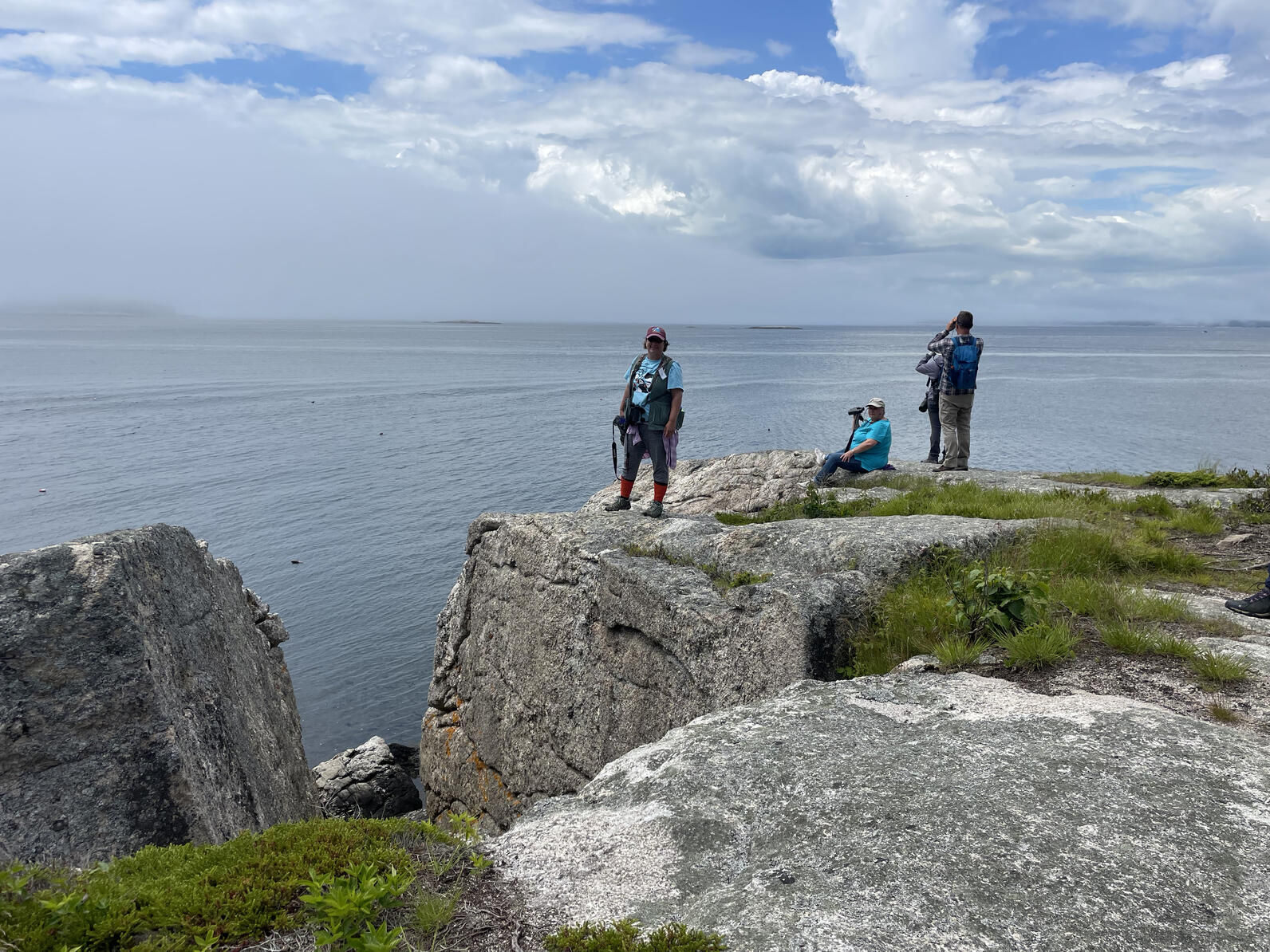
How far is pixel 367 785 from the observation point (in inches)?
667

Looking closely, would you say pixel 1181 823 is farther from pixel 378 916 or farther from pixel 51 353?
pixel 51 353

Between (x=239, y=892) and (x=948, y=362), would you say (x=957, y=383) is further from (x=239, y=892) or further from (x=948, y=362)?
(x=239, y=892)

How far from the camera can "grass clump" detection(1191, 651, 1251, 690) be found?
262 inches

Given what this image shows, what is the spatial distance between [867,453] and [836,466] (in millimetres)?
745

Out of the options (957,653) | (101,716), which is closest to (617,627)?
(957,653)

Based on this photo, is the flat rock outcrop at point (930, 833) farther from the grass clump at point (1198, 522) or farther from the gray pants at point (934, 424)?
the gray pants at point (934, 424)

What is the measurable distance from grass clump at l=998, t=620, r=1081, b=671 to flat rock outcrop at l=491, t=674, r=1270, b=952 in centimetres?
91

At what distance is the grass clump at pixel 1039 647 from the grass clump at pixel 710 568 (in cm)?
296

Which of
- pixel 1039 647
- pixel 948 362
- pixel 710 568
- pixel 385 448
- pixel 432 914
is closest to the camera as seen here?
pixel 432 914

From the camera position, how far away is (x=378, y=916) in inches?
148

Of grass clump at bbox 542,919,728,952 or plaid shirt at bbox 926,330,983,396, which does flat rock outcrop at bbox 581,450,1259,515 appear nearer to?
plaid shirt at bbox 926,330,983,396

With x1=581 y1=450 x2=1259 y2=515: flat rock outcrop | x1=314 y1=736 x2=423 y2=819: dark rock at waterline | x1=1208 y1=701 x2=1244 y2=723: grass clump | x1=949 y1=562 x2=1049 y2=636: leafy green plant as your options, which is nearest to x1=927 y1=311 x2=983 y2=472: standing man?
x1=581 y1=450 x2=1259 y2=515: flat rock outcrop

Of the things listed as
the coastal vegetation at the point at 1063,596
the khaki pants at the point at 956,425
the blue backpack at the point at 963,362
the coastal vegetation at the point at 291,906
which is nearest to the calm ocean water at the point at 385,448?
the khaki pants at the point at 956,425

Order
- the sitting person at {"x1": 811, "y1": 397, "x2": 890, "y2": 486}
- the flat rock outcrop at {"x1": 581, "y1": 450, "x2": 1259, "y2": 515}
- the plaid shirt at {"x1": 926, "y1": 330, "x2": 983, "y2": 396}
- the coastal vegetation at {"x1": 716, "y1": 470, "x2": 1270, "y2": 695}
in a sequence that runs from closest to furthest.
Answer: the coastal vegetation at {"x1": 716, "y1": 470, "x2": 1270, "y2": 695}
the flat rock outcrop at {"x1": 581, "y1": 450, "x2": 1259, "y2": 515}
the plaid shirt at {"x1": 926, "y1": 330, "x2": 983, "y2": 396}
the sitting person at {"x1": 811, "y1": 397, "x2": 890, "y2": 486}
